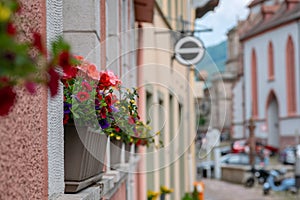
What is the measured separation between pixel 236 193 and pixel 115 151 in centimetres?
1814

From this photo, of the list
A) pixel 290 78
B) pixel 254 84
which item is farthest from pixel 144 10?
pixel 254 84

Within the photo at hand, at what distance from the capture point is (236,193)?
899 inches

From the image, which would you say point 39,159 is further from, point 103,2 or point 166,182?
point 166,182

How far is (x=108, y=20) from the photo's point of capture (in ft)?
17.7

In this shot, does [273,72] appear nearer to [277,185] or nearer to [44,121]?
[277,185]

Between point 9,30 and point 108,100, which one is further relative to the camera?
point 108,100

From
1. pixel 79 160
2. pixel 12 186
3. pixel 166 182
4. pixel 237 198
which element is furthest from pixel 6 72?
pixel 237 198

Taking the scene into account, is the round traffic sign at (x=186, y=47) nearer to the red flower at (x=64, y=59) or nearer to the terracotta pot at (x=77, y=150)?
the terracotta pot at (x=77, y=150)

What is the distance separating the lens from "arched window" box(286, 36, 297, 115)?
155ft

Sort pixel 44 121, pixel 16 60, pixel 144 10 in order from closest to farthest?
pixel 16 60 → pixel 44 121 → pixel 144 10

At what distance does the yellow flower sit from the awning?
654 centimetres

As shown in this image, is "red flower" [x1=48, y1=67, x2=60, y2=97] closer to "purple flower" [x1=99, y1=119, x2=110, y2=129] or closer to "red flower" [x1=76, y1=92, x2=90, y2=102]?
"red flower" [x1=76, y1=92, x2=90, y2=102]

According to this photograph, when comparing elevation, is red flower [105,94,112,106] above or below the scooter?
above

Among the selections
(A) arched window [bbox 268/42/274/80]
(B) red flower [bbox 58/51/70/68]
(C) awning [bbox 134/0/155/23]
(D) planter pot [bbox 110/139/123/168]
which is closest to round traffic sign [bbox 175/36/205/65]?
(C) awning [bbox 134/0/155/23]
